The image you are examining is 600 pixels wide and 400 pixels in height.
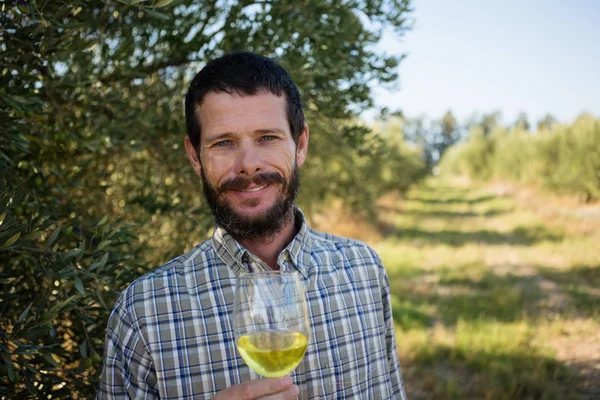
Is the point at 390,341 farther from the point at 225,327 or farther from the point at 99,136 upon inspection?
the point at 99,136

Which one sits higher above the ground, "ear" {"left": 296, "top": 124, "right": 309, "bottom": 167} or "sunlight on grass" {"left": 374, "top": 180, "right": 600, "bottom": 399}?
"ear" {"left": 296, "top": 124, "right": 309, "bottom": 167}

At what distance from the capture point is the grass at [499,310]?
6539 mm

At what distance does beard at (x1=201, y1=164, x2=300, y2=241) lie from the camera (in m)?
2.06

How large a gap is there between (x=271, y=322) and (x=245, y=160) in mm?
852

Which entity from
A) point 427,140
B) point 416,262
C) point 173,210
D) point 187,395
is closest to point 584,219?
point 416,262

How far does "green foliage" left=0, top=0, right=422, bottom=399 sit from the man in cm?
36

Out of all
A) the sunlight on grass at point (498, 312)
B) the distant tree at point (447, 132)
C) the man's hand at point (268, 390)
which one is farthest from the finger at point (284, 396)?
the distant tree at point (447, 132)

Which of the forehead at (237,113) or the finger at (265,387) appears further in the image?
the forehead at (237,113)

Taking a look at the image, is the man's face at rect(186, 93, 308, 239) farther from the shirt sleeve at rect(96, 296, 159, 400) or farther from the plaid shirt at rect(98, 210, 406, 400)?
the shirt sleeve at rect(96, 296, 159, 400)

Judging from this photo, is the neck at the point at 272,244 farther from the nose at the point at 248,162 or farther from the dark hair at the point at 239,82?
the dark hair at the point at 239,82

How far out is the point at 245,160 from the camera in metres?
2.04

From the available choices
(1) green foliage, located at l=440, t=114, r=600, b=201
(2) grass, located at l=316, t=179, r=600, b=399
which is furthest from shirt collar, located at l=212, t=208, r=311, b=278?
(1) green foliage, located at l=440, t=114, r=600, b=201

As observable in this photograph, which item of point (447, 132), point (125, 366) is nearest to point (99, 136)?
point (125, 366)

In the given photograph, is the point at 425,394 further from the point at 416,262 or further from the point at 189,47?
the point at 416,262
